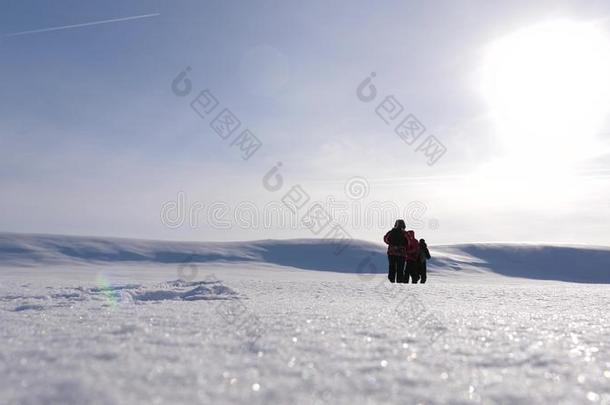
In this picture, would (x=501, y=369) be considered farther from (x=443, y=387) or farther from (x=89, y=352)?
(x=89, y=352)

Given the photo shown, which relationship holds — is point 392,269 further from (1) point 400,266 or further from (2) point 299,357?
(2) point 299,357

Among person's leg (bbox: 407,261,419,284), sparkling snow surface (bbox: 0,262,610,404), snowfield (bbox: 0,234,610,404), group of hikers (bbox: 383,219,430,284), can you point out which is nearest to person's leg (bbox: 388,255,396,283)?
group of hikers (bbox: 383,219,430,284)

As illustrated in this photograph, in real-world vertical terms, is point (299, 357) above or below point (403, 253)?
below

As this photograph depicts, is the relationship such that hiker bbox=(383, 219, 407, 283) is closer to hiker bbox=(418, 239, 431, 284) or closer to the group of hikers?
the group of hikers

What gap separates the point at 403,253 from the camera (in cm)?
788

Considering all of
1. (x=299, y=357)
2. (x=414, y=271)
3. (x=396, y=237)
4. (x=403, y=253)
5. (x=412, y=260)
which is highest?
(x=396, y=237)

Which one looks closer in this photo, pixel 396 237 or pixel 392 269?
pixel 396 237

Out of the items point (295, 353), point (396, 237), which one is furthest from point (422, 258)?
point (295, 353)

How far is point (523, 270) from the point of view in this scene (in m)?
26.1

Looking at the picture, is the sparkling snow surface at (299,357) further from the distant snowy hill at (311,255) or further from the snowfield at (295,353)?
the distant snowy hill at (311,255)

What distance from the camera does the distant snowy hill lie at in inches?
834

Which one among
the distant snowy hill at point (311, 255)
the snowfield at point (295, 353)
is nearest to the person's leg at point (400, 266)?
the snowfield at point (295, 353)

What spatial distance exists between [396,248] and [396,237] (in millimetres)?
317

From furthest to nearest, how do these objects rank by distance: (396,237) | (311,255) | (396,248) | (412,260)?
(311,255), (412,260), (396,248), (396,237)
